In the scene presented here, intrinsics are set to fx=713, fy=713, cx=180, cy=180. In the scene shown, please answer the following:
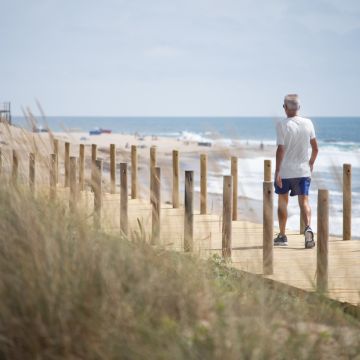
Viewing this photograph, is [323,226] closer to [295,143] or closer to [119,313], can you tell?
[295,143]

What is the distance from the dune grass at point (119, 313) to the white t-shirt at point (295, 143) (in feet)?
14.4

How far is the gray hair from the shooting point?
886cm

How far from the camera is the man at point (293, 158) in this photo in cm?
887

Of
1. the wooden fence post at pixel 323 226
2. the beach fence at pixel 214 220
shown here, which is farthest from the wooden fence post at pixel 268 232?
the wooden fence post at pixel 323 226

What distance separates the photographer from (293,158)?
9.01 meters

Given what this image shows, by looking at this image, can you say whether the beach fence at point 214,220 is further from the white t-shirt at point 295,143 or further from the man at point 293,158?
the white t-shirt at point 295,143

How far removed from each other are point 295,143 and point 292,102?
0.52 meters

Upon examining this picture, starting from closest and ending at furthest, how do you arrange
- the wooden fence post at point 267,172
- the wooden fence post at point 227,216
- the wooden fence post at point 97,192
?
the wooden fence post at point 97,192 < the wooden fence post at point 227,216 < the wooden fence post at point 267,172

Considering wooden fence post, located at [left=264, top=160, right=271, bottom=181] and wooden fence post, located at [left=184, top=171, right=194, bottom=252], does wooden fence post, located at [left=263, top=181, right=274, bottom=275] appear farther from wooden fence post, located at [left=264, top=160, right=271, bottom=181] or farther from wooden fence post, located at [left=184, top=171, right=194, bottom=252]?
wooden fence post, located at [left=264, top=160, right=271, bottom=181]

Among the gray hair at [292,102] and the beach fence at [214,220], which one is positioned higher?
the gray hair at [292,102]

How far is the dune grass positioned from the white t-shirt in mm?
4395

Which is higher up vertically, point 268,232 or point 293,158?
point 293,158

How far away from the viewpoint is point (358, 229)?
17953 mm

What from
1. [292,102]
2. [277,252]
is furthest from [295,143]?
[277,252]
